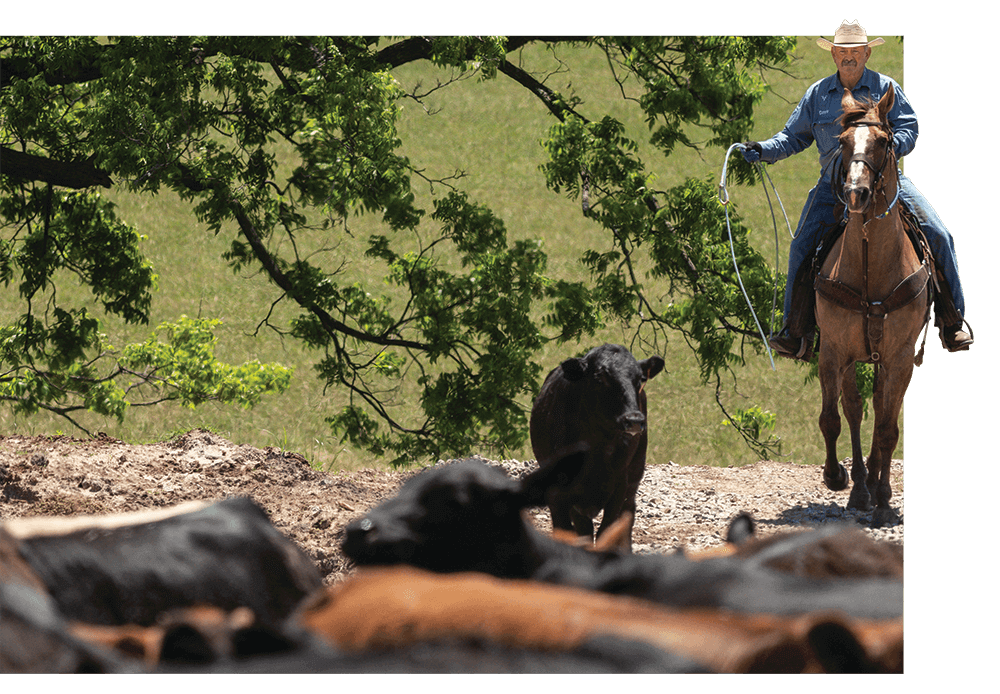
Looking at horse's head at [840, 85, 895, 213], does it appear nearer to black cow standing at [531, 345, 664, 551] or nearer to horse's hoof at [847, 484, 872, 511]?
black cow standing at [531, 345, 664, 551]

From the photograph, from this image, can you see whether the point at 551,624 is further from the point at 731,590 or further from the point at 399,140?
the point at 399,140

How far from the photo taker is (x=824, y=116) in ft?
22.6

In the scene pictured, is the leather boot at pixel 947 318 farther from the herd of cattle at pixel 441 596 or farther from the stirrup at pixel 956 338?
the herd of cattle at pixel 441 596

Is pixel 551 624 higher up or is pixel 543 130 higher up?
pixel 543 130

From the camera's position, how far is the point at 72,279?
10.7 metres

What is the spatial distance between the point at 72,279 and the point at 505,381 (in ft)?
16.0

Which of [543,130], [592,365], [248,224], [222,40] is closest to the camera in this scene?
[592,365]

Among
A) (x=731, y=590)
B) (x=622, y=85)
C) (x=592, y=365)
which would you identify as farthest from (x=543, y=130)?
(x=731, y=590)

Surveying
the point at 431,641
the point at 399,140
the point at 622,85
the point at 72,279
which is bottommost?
the point at 431,641

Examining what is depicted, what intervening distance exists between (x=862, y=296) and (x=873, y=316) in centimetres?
16

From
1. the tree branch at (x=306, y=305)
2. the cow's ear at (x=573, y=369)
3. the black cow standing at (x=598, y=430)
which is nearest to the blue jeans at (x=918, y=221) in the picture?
the black cow standing at (x=598, y=430)

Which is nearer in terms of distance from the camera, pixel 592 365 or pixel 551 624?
pixel 551 624

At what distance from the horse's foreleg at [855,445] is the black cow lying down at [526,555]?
4.65 metres

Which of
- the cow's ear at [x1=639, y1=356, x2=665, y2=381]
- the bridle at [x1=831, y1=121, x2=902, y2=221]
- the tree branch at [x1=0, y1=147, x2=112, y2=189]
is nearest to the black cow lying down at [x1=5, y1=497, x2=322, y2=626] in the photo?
the cow's ear at [x1=639, y1=356, x2=665, y2=381]
